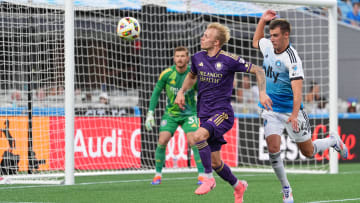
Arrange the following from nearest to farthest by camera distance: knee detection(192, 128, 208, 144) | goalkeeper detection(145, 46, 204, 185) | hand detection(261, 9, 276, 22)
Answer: knee detection(192, 128, 208, 144)
hand detection(261, 9, 276, 22)
goalkeeper detection(145, 46, 204, 185)

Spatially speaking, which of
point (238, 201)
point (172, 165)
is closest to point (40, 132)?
point (172, 165)

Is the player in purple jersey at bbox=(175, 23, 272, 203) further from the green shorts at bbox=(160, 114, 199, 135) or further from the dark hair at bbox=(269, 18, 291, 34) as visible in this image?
the green shorts at bbox=(160, 114, 199, 135)

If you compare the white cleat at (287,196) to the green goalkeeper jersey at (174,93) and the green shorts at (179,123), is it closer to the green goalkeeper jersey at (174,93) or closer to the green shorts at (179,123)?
the green shorts at (179,123)

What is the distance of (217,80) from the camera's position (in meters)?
7.09

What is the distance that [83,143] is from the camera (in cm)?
1312

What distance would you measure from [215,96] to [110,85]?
636cm

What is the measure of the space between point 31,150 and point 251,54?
6.54m

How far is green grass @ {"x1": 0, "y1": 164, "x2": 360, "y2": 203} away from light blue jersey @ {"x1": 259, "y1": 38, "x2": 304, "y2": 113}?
1158 mm

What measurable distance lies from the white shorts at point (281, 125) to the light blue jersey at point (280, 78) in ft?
0.23

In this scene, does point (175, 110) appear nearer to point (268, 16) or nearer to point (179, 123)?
point (179, 123)

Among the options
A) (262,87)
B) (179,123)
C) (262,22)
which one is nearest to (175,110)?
(179,123)

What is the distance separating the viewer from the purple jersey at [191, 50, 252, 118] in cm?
705

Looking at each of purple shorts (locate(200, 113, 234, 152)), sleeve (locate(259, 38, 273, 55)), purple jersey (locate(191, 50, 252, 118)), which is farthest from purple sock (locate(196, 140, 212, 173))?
sleeve (locate(259, 38, 273, 55))

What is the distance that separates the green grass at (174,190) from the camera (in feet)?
25.4
